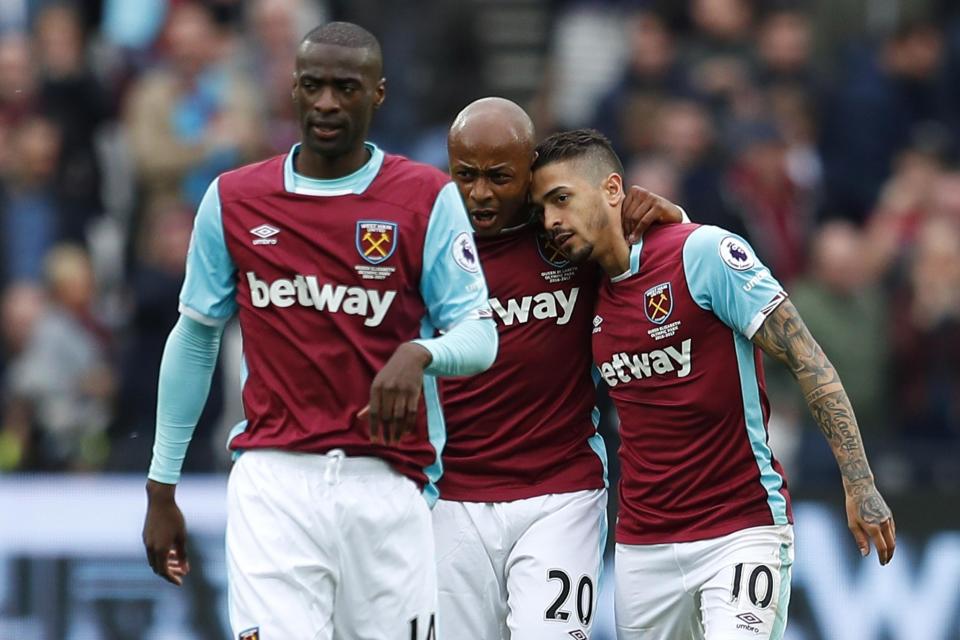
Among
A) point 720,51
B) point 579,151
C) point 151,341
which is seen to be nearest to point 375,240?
point 579,151

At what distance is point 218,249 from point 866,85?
898cm

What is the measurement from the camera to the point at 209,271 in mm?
6258

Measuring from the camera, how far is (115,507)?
10.3 metres

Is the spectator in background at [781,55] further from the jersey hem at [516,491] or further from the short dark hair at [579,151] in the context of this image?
the jersey hem at [516,491]

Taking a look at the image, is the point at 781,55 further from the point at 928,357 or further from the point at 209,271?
the point at 209,271

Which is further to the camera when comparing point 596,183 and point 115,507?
point 115,507

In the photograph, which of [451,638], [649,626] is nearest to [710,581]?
[649,626]

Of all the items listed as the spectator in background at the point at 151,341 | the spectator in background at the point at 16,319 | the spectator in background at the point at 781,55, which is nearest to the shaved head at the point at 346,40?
the spectator in background at the point at 151,341

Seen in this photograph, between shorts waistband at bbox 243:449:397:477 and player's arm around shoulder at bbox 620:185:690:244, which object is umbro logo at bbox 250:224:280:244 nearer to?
shorts waistband at bbox 243:449:397:477

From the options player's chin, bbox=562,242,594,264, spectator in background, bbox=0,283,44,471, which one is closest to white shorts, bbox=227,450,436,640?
player's chin, bbox=562,242,594,264

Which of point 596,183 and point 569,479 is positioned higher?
point 596,183

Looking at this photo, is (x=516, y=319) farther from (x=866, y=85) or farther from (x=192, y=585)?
(x=866, y=85)

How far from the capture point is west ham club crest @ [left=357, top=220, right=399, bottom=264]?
6082mm

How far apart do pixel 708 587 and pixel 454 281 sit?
5.33 feet
